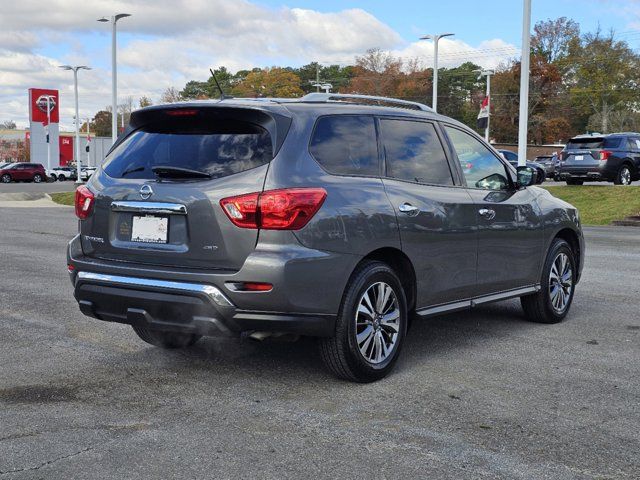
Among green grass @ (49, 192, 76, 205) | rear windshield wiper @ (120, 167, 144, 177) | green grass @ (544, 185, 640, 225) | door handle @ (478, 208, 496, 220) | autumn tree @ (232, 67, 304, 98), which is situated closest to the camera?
rear windshield wiper @ (120, 167, 144, 177)

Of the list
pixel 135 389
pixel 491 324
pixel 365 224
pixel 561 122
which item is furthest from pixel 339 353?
pixel 561 122

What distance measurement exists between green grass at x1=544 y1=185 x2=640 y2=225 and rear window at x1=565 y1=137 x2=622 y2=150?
1254 mm

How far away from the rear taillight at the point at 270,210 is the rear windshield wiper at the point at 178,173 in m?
0.28

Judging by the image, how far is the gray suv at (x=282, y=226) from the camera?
460 cm

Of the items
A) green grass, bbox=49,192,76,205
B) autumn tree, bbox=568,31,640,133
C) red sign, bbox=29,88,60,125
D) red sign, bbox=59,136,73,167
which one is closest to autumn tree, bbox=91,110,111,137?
red sign, bbox=59,136,73,167

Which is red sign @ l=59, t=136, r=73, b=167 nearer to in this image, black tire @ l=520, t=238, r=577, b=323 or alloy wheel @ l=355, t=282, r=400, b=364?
black tire @ l=520, t=238, r=577, b=323

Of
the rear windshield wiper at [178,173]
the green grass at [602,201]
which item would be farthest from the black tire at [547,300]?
the green grass at [602,201]

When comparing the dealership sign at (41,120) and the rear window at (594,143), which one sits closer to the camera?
the rear window at (594,143)

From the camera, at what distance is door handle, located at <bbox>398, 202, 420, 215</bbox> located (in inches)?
207

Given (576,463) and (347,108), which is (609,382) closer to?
(576,463)

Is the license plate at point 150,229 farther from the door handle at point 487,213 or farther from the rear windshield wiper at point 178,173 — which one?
the door handle at point 487,213

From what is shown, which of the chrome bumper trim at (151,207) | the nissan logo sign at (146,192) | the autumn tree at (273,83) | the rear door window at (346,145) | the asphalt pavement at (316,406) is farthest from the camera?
the autumn tree at (273,83)

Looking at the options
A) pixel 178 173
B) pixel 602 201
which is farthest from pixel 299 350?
pixel 602 201

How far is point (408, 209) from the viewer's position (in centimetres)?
530
